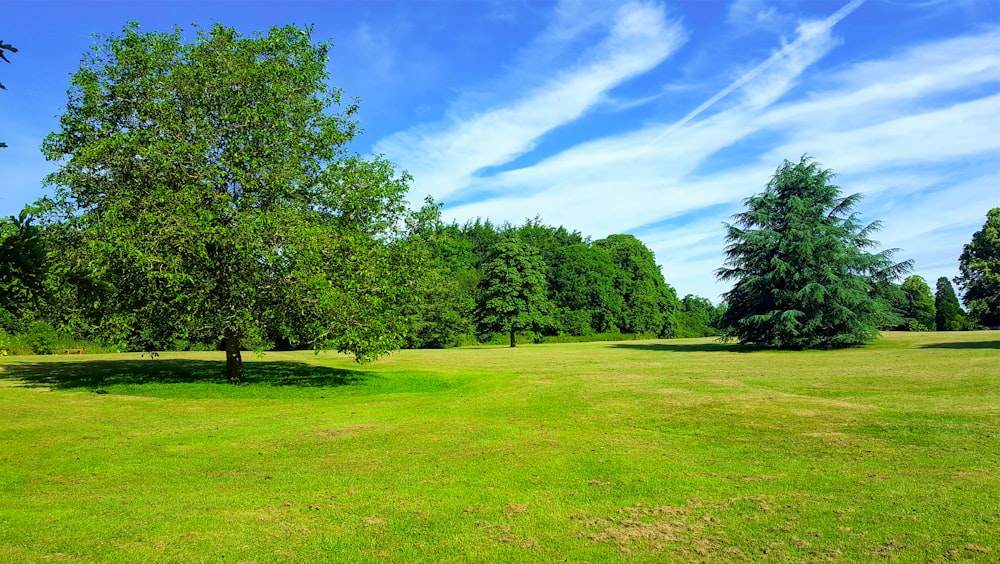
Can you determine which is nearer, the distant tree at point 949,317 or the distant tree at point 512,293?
the distant tree at point 512,293

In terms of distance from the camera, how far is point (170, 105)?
23.2 meters

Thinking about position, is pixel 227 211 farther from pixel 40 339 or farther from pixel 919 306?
pixel 919 306

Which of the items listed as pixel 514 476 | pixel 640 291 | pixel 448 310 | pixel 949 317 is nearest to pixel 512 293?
pixel 448 310

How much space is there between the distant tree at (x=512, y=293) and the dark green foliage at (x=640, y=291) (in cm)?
2702

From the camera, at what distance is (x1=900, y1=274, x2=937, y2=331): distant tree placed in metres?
84.9

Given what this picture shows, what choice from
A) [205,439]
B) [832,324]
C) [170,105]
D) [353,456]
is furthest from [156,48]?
[832,324]

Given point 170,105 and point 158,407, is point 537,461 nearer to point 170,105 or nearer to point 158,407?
point 158,407

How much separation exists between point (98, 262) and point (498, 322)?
175ft

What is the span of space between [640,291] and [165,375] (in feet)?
263

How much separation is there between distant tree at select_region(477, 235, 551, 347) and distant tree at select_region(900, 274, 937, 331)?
52.2 metres

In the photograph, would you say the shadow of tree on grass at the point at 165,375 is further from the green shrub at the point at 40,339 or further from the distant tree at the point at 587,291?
the distant tree at the point at 587,291

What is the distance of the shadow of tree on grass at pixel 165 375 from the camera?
25.1m

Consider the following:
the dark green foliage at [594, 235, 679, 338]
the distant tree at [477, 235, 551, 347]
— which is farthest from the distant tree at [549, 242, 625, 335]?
the distant tree at [477, 235, 551, 347]

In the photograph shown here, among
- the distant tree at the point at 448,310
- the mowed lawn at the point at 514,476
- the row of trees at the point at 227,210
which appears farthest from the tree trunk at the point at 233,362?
the distant tree at the point at 448,310
